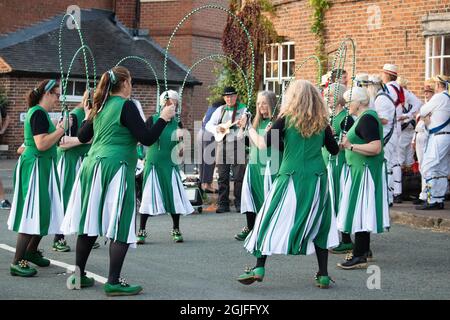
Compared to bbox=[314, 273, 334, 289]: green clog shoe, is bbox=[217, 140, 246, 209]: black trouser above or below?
above

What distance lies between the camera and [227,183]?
14820 mm

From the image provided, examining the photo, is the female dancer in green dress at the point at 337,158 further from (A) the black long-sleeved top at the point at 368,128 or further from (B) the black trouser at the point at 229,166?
(B) the black trouser at the point at 229,166

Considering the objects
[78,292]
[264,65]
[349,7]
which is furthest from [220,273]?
[264,65]

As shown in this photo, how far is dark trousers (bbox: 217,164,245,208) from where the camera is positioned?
47.6 ft

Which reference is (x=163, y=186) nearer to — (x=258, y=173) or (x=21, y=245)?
(x=258, y=173)

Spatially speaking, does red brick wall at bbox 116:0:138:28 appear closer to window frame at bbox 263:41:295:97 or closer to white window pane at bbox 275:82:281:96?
window frame at bbox 263:41:295:97

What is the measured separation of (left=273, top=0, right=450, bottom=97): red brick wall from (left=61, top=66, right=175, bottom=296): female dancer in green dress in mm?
9934

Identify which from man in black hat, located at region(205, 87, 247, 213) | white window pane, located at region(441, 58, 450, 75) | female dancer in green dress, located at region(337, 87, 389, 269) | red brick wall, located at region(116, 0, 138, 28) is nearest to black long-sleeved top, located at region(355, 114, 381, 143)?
female dancer in green dress, located at region(337, 87, 389, 269)

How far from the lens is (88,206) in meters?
7.55

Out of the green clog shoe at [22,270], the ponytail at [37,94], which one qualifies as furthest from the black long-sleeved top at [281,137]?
the green clog shoe at [22,270]

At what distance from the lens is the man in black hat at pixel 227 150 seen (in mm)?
13961

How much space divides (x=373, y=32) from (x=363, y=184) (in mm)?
8827

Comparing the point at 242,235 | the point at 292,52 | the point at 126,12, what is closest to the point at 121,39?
the point at 126,12

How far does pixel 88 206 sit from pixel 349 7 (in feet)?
38.2
